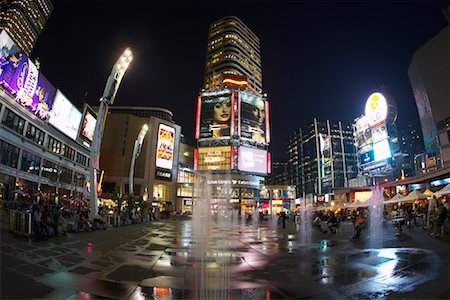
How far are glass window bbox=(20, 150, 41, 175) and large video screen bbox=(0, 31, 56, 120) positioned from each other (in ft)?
19.3

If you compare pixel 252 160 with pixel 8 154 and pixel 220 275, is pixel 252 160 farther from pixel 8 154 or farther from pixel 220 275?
pixel 220 275

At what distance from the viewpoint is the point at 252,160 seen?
91.7 meters

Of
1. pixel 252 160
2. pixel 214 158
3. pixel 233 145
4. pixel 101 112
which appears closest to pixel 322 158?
pixel 252 160

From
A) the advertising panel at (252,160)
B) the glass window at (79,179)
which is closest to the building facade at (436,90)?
the advertising panel at (252,160)

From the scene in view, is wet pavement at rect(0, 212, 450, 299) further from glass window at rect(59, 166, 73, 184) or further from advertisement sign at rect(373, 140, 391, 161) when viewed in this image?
advertisement sign at rect(373, 140, 391, 161)

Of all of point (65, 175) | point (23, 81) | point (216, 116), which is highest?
point (216, 116)

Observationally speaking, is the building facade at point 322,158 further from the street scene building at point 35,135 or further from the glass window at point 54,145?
the glass window at point 54,145

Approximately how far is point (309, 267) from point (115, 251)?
6.83 meters

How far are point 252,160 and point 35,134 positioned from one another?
202 feet

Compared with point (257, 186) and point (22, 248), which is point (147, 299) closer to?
point (22, 248)

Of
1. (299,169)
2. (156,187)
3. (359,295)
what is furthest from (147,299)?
(299,169)

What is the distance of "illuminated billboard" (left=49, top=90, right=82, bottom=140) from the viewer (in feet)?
151

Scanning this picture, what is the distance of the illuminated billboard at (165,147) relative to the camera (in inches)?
3565

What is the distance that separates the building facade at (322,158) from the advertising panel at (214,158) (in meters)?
62.5
